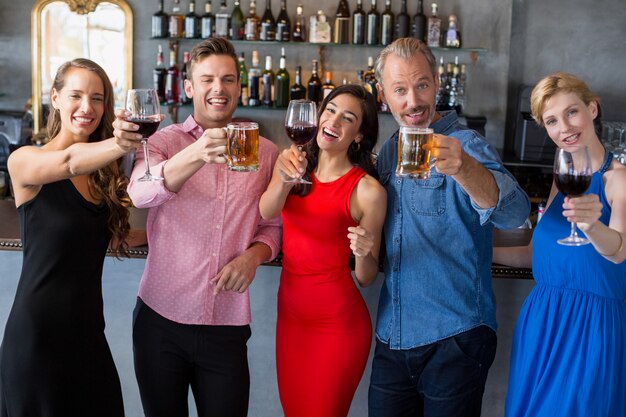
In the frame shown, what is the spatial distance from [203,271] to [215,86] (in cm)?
57

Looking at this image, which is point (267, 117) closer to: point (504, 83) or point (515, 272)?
point (504, 83)

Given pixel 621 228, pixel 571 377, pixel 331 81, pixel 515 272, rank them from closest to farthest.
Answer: pixel 621 228, pixel 571 377, pixel 515 272, pixel 331 81

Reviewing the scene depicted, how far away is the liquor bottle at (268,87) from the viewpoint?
596cm

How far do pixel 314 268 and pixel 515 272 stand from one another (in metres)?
0.77

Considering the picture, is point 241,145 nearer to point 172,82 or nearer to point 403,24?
point 403,24

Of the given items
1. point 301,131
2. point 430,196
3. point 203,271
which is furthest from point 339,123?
point 203,271

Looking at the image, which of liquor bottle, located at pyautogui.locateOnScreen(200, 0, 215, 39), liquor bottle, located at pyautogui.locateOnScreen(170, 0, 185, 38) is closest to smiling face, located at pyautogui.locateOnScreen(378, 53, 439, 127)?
liquor bottle, located at pyautogui.locateOnScreen(200, 0, 215, 39)

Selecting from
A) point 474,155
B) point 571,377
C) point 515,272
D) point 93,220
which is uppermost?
point 474,155

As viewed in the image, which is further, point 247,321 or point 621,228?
point 247,321

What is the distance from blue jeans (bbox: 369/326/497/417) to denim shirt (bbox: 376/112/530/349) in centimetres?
3

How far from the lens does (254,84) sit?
5961 mm

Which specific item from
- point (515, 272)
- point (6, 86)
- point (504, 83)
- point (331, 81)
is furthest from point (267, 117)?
point (515, 272)

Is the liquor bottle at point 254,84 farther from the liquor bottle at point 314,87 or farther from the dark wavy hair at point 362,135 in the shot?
the dark wavy hair at point 362,135

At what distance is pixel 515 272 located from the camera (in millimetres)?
2805
